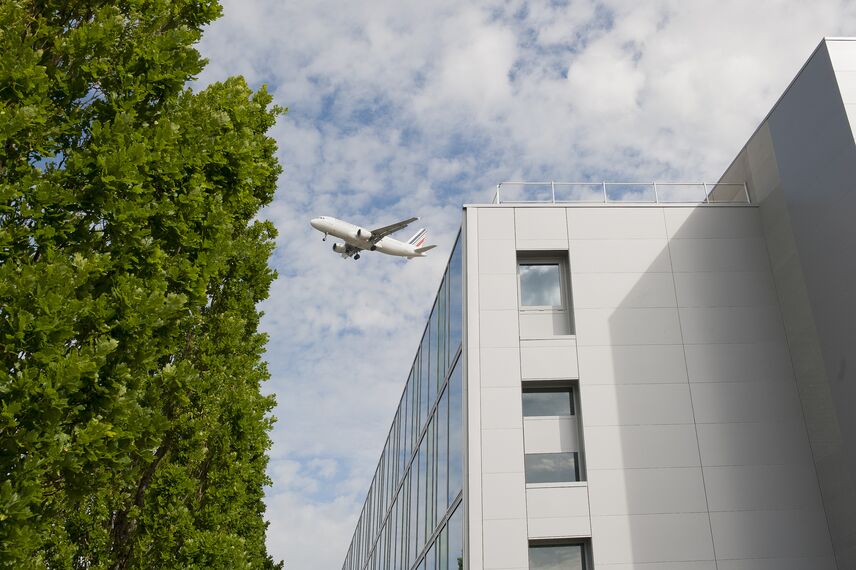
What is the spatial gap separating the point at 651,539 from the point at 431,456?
30.8ft

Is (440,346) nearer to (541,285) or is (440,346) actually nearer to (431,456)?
(431,456)

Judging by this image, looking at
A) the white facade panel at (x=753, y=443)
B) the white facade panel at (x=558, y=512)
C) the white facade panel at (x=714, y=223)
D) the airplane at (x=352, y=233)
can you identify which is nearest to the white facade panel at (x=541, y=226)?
the white facade panel at (x=714, y=223)

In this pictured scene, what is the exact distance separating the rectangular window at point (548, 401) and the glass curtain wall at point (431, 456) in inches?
71.8

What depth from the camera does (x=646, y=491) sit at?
1709cm

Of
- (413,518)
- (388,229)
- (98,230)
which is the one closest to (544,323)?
(413,518)

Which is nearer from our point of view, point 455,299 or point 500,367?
point 500,367

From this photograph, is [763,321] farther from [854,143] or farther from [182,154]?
[182,154]

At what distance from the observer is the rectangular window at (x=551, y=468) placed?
17.4 meters

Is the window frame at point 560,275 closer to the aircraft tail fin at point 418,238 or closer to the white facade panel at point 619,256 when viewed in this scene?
the white facade panel at point 619,256

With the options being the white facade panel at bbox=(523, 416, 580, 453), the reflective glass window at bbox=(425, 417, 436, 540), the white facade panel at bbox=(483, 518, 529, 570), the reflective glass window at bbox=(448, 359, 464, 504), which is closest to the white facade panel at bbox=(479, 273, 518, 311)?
the reflective glass window at bbox=(448, 359, 464, 504)

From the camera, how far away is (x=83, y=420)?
25.5 feet

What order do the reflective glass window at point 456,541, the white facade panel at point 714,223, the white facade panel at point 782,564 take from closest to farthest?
the white facade panel at point 782,564, the reflective glass window at point 456,541, the white facade panel at point 714,223

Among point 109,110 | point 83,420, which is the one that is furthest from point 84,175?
point 83,420

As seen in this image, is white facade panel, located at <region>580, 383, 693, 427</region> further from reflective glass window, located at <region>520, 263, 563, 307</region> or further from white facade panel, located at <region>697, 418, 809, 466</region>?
reflective glass window, located at <region>520, 263, 563, 307</region>
